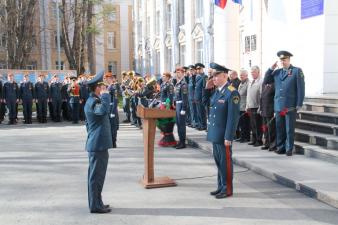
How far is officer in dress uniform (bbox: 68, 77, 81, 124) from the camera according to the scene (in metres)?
17.9

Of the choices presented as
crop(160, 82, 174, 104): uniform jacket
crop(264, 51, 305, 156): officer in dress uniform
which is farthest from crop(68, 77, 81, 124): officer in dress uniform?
crop(264, 51, 305, 156): officer in dress uniform

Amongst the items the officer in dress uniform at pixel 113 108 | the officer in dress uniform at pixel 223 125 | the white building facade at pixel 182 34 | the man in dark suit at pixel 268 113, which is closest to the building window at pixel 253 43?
the white building facade at pixel 182 34

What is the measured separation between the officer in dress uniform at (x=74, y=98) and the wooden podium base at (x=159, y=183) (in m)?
11.0

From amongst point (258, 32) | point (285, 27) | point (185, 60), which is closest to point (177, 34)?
point (185, 60)

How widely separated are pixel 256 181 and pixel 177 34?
26.1 meters

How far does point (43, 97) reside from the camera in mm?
18438

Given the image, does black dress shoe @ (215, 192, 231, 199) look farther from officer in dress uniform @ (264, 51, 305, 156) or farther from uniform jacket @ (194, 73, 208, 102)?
uniform jacket @ (194, 73, 208, 102)

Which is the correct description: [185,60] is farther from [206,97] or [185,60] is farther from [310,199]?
[310,199]

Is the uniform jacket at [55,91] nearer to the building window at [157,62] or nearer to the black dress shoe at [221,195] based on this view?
the black dress shoe at [221,195]

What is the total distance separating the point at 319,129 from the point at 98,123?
19.0 feet

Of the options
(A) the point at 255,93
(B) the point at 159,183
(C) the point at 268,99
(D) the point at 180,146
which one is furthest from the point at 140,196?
(A) the point at 255,93

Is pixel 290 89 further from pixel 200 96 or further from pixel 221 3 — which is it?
pixel 221 3

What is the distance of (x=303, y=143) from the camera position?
9.78 m

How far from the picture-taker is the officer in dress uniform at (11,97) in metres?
17.7
